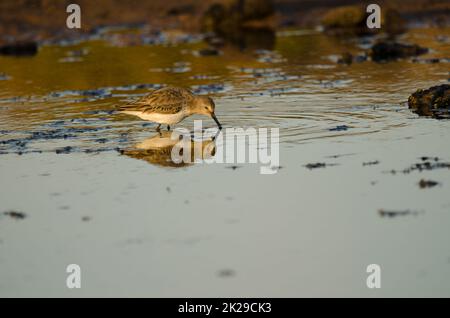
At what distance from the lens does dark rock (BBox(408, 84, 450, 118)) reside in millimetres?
14935

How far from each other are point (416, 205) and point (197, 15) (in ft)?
72.2

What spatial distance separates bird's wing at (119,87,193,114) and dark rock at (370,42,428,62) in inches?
311

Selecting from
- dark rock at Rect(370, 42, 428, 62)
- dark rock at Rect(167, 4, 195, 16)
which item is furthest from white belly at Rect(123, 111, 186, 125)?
dark rock at Rect(167, 4, 195, 16)

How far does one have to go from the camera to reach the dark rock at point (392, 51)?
838 inches

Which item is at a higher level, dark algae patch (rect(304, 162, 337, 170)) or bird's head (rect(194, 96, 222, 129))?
bird's head (rect(194, 96, 222, 129))

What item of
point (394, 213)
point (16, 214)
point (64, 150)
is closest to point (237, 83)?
point (64, 150)

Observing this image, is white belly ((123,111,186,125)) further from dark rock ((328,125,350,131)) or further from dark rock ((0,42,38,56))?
dark rock ((0,42,38,56))

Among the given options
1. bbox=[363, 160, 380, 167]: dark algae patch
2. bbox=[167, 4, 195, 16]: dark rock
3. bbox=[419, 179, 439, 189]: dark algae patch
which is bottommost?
bbox=[419, 179, 439, 189]: dark algae patch

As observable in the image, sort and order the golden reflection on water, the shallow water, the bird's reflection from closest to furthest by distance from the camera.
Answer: the shallow water → the bird's reflection → the golden reflection on water

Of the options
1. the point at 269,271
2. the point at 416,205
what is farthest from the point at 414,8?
the point at 269,271

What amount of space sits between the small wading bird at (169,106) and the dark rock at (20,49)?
440 inches

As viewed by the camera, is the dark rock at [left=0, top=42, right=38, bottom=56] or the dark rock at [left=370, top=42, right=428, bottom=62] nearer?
the dark rock at [left=370, top=42, right=428, bottom=62]

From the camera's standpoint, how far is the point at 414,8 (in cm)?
3016
